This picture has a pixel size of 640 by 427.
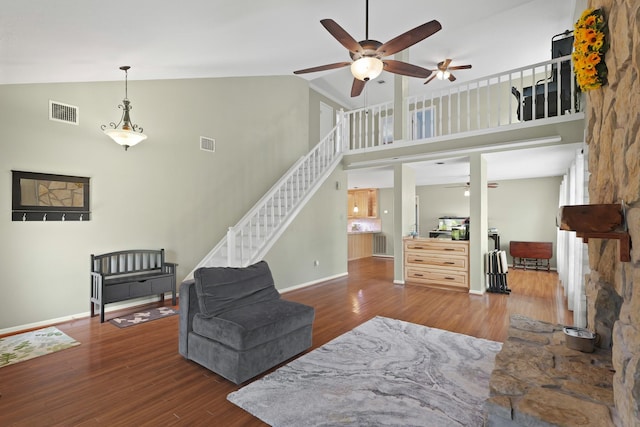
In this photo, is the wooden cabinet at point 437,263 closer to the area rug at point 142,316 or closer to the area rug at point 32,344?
the area rug at point 142,316

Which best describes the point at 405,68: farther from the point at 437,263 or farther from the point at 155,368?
the point at 437,263

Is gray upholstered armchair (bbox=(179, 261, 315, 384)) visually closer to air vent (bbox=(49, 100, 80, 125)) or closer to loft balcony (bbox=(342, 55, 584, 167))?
air vent (bbox=(49, 100, 80, 125))

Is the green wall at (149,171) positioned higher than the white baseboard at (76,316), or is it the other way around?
the green wall at (149,171)

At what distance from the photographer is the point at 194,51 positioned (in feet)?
12.0

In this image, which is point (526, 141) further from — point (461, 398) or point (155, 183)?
point (155, 183)

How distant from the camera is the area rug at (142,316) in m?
3.83

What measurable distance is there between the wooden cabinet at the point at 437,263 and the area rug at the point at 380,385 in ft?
8.08

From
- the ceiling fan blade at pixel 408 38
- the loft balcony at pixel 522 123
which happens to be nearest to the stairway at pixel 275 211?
the loft balcony at pixel 522 123

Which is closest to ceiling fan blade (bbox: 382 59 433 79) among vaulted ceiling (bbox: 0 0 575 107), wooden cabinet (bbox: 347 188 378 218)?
vaulted ceiling (bbox: 0 0 575 107)

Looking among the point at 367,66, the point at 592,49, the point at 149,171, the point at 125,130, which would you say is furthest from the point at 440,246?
the point at 125,130

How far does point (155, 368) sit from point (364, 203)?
880 cm

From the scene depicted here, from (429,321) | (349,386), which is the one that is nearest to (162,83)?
(349,386)

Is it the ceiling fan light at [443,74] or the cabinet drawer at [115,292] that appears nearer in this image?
the cabinet drawer at [115,292]

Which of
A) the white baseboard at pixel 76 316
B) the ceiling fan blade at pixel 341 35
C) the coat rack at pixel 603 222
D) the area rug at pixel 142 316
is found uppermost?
the ceiling fan blade at pixel 341 35
